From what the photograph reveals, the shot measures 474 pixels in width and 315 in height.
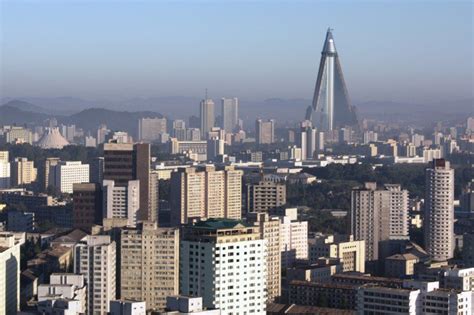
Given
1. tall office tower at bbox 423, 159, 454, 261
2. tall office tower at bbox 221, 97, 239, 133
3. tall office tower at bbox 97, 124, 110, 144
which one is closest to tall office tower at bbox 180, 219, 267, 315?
tall office tower at bbox 423, 159, 454, 261

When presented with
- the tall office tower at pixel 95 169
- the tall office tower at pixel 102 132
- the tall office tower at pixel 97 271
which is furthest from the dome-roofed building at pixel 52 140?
the tall office tower at pixel 97 271

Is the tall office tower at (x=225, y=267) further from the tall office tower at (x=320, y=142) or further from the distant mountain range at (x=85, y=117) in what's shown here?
the tall office tower at (x=320, y=142)

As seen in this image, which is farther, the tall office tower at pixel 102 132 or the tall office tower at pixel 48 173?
the tall office tower at pixel 102 132

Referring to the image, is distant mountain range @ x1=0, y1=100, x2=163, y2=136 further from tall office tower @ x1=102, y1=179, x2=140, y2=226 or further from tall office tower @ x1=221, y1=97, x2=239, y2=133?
tall office tower @ x1=102, y1=179, x2=140, y2=226

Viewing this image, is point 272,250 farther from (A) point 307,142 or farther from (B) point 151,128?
(B) point 151,128

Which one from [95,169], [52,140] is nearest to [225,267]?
[95,169]

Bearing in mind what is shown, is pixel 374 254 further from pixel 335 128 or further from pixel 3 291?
pixel 335 128
